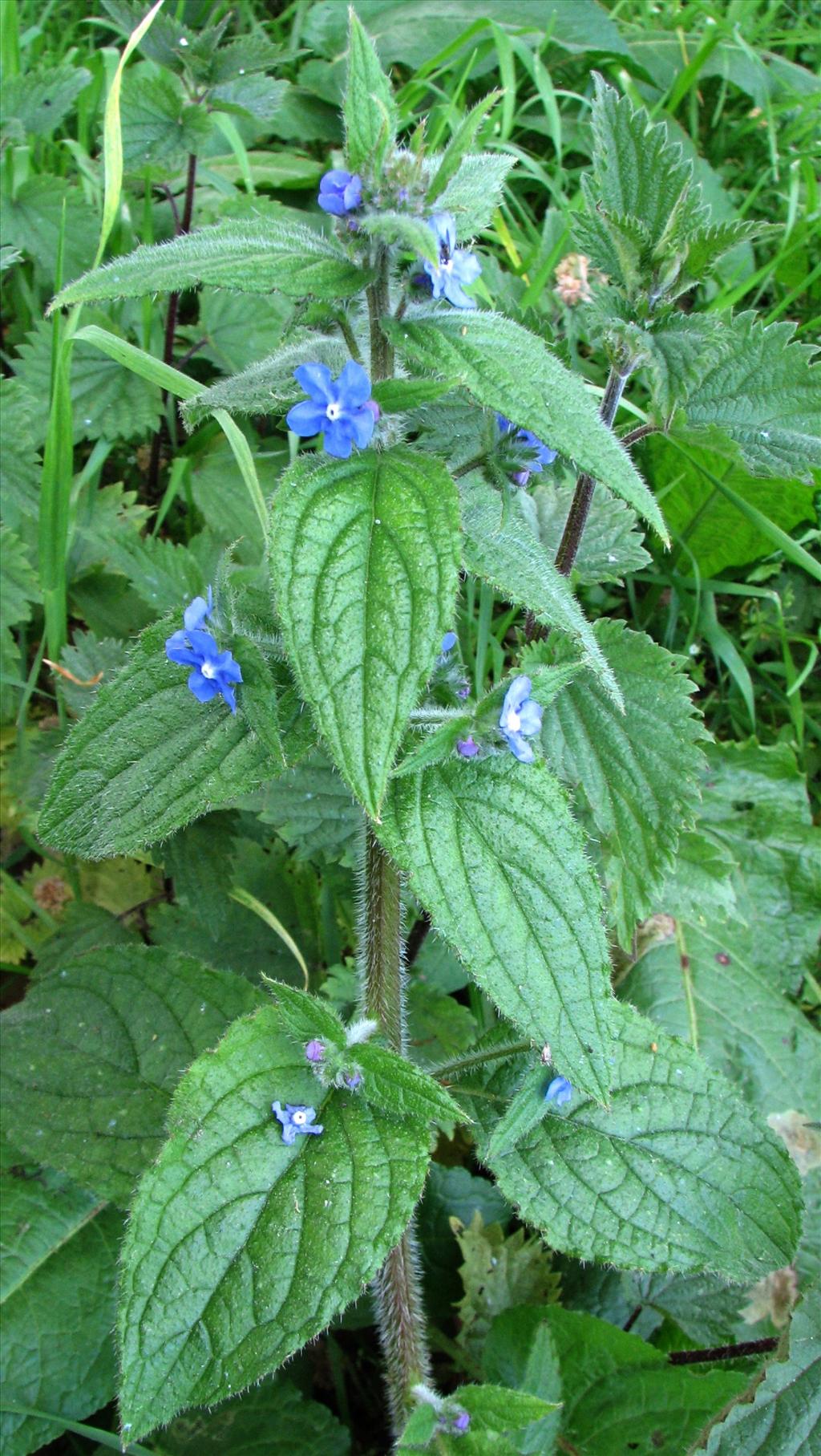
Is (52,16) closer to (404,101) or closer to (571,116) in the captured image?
(404,101)

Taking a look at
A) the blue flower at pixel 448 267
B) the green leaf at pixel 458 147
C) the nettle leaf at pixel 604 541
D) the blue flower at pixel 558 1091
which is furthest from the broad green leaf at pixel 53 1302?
the green leaf at pixel 458 147

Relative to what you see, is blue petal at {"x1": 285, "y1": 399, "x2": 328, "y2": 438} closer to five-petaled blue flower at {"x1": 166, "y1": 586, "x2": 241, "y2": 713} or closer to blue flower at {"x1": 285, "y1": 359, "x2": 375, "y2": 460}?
blue flower at {"x1": 285, "y1": 359, "x2": 375, "y2": 460}

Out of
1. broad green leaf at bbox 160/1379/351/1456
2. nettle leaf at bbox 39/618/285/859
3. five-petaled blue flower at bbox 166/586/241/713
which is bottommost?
broad green leaf at bbox 160/1379/351/1456

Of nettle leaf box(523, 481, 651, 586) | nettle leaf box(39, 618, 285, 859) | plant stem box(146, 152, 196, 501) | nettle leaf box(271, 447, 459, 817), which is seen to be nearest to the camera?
nettle leaf box(271, 447, 459, 817)

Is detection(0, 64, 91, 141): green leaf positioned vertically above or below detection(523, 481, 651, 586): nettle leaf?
above

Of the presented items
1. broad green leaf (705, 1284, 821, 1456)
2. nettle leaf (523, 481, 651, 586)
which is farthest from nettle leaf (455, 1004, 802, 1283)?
nettle leaf (523, 481, 651, 586)

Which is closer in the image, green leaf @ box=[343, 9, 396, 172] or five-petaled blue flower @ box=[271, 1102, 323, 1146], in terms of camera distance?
green leaf @ box=[343, 9, 396, 172]
